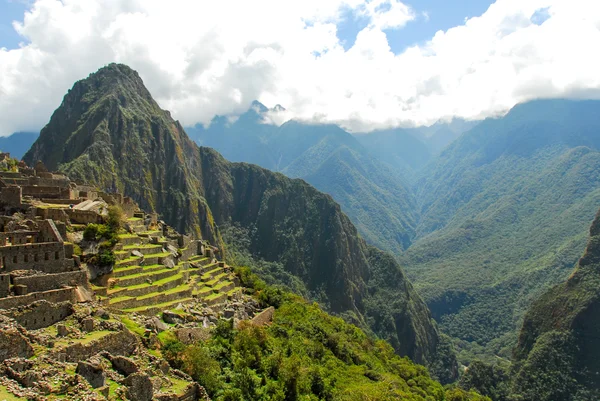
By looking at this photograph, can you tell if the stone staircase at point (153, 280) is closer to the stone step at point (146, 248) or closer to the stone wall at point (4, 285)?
the stone step at point (146, 248)

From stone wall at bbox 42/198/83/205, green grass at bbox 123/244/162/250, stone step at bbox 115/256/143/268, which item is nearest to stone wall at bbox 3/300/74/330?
stone step at bbox 115/256/143/268

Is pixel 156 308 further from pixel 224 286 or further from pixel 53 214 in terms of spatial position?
pixel 224 286

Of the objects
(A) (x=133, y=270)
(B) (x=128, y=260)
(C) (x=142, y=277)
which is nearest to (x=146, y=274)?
(C) (x=142, y=277)

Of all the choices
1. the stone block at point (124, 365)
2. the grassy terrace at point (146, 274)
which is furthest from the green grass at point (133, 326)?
the grassy terrace at point (146, 274)

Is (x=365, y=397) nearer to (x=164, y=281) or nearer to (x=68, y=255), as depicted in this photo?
(x=164, y=281)

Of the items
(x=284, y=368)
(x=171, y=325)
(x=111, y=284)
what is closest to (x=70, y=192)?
(x=111, y=284)

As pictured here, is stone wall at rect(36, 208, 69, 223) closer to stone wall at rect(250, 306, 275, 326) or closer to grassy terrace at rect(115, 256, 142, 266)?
grassy terrace at rect(115, 256, 142, 266)
